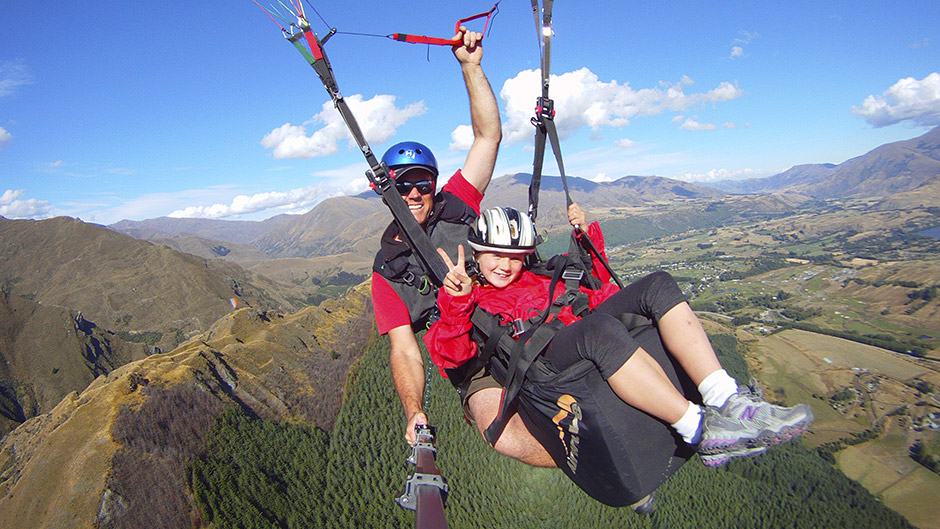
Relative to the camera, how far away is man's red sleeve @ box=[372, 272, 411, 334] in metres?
4.52

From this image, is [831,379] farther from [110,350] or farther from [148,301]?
[148,301]

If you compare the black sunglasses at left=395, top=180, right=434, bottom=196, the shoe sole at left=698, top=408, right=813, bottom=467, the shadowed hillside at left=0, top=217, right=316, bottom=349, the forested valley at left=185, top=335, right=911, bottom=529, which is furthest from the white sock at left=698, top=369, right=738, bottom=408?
the shadowed hillside at left=0, top=217, right=316, bottom=349

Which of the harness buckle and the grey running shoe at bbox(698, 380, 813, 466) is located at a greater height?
the harness buckle

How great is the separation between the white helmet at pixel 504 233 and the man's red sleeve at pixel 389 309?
1.11 meters

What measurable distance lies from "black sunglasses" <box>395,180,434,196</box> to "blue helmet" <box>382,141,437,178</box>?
99 mm

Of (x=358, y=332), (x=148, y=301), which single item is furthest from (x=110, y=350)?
(x=358, y=332)

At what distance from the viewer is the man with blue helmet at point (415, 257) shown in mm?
4328

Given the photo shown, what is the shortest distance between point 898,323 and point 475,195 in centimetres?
10252

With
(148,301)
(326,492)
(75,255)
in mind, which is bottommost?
(326,492)

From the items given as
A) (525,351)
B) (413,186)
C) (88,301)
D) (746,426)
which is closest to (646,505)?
(746,426)

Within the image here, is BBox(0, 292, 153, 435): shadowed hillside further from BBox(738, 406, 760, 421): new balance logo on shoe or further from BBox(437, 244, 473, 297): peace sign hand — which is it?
BBox(738, 406, 760, 421): new balance logo on shoe

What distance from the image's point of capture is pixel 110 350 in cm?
9525

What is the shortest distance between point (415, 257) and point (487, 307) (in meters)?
0.98

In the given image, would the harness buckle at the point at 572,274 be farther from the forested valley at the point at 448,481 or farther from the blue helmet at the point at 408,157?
the forested valley at the point at 448,481
